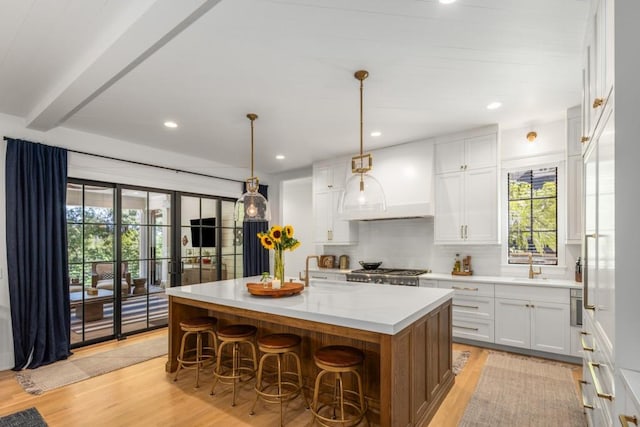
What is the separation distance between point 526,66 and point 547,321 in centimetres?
261

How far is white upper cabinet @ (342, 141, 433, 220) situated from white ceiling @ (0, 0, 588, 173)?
55 cm

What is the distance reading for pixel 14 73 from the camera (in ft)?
8.87

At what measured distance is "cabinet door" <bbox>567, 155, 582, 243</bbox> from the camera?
3662mm

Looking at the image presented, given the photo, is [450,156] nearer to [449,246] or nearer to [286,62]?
[449,246]

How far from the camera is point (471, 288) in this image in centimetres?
405

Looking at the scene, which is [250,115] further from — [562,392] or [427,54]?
[562,392]

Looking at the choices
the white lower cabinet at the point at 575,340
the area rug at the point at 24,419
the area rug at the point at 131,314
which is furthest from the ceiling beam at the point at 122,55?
the white lower cabinet at the point at 575,340

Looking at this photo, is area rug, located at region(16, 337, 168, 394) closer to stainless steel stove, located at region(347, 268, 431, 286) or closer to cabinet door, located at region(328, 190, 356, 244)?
stainless steel stove, located at region(347, 268, 431, 286)

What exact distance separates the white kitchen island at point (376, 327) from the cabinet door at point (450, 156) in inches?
79.8

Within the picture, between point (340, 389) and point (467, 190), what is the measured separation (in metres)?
3.07

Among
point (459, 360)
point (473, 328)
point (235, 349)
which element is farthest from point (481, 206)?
point (235, 349)

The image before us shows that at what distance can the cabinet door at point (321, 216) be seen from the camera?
5672 mm

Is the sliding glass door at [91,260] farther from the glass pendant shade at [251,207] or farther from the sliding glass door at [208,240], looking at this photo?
the glass pendant shade at [251,207]

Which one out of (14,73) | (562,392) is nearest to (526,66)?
(562,392)
